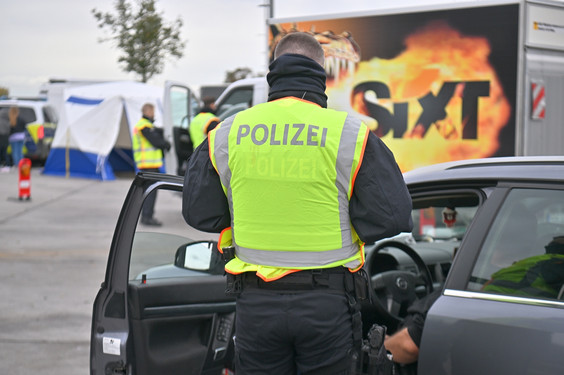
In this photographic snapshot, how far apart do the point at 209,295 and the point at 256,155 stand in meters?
1.08

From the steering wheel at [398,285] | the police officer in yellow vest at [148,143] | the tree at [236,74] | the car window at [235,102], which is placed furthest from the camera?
the tree at [236,74]

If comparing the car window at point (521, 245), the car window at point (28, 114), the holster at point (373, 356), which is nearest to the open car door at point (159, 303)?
the holster at point (373, 356)

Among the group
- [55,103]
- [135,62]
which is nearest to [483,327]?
[55,103]

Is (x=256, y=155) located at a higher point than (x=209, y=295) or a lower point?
higher

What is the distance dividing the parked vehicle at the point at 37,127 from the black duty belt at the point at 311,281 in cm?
1924

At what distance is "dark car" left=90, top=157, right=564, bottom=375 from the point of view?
2393 millimetres

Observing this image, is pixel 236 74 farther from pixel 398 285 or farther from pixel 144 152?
pixel 398 285

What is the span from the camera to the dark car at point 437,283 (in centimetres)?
239

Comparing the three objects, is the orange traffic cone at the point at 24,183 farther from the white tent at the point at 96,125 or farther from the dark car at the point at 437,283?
the dark car at the point at 437,283

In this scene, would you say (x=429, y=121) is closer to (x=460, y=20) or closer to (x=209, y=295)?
(x=460, y=20)

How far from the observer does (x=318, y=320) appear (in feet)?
7.60

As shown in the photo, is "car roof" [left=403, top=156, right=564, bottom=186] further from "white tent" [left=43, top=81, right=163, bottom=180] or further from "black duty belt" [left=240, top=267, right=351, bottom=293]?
"white tent" [left=43, top=81, right=163, bottom=180]

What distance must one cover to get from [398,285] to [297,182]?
1536 mm

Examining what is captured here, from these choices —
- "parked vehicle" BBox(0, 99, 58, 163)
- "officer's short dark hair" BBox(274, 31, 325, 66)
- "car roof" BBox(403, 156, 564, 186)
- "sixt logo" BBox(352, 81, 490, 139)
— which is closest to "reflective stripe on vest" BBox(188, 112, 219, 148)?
"sixt logo" BBox(352, 81, 490, 139)
